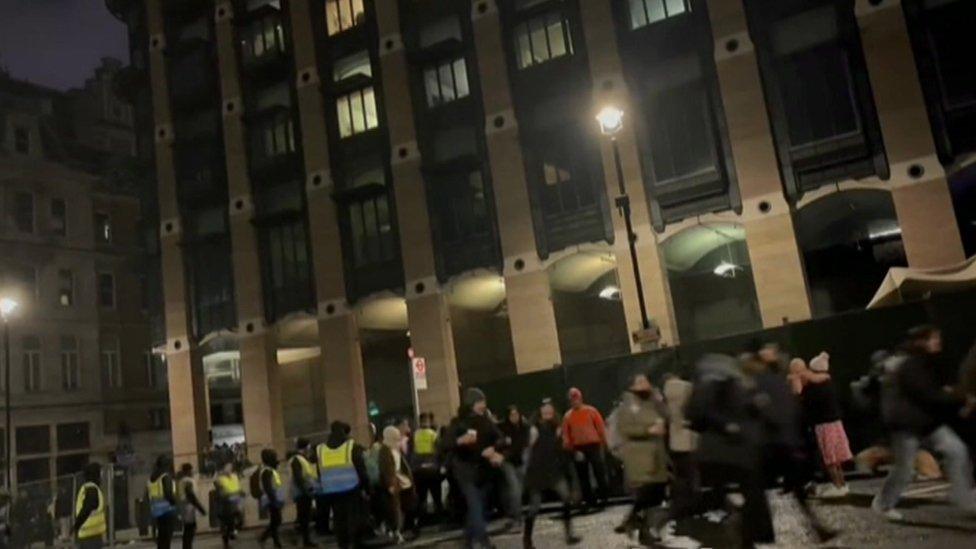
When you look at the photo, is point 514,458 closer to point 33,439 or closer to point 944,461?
point 944,461

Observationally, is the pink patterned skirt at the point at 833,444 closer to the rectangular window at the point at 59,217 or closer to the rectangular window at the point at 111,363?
the rectangular window at the point at 111,363

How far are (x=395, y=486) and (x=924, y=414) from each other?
7.71 metres

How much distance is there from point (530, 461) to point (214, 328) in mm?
22720

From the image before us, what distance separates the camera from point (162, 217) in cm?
3198

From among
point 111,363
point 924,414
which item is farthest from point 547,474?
point 111,363

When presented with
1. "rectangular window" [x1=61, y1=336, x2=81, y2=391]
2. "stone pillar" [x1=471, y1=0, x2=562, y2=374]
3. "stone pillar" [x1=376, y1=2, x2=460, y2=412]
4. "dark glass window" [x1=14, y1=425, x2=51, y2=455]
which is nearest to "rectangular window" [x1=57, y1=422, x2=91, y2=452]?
"dark glass window" [x1=14, y1=425, x2=51, y2=455]

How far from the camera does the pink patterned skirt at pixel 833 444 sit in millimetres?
11016

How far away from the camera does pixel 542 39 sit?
81.9 feet

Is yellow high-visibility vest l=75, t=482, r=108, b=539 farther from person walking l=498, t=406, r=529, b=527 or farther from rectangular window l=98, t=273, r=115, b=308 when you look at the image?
rectangular window l=98, t=273, r=115, b=308

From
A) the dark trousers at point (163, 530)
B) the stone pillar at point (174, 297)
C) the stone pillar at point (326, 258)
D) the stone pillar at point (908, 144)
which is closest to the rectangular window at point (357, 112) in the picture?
the stone pillar at point (326, 258)

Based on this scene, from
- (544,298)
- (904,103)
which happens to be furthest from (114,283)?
(904,103)

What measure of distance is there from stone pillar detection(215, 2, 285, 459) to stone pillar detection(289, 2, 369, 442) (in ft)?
7.15

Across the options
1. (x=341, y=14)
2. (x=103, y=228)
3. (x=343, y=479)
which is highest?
(x=341, y=14)

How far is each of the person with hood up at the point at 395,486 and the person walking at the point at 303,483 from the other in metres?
1.63
